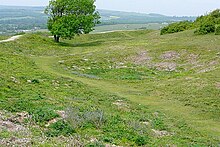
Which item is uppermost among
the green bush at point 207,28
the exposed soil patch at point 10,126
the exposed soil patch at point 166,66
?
the green bush at point 207,28

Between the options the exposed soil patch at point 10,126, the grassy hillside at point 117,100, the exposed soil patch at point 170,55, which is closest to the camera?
the exposed soil patch at point 10,126

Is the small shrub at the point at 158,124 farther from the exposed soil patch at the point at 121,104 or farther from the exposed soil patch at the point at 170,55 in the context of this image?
the exposed soil patch at the point at 170,55

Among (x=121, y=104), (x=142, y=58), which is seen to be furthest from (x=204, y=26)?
(x=121, y=104)

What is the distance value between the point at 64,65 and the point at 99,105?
20.3 metres

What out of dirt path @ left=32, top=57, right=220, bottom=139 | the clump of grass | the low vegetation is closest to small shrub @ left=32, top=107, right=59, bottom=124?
the clump of grass

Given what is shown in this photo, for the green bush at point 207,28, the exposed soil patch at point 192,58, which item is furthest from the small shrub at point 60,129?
the green bush at point 207,28

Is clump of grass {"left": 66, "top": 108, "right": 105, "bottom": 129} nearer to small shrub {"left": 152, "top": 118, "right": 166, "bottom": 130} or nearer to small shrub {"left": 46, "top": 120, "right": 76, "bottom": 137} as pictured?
small shrub {"left": 46, "top": 120, "right": 76, "bottom": 137}

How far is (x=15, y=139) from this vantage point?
11.4 metres

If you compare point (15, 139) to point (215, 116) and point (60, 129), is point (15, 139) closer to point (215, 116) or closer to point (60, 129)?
point (60, 129)

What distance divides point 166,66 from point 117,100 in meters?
18.8

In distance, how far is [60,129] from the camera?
1507cm

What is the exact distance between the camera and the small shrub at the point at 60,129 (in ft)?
46.5

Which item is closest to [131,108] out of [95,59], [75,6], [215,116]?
[215,116]

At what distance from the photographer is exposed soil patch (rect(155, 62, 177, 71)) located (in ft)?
136
